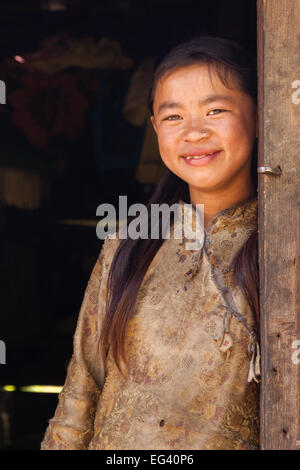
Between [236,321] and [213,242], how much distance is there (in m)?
0.28

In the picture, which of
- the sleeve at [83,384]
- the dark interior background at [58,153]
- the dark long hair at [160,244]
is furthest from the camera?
the dark interior background at [58,153]

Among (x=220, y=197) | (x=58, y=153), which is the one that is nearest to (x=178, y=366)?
(x=220, y=197)

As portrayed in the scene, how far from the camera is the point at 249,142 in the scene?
6.72ft

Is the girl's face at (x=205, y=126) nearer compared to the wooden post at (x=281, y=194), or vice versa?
the wooden post at (x=281, y=194)

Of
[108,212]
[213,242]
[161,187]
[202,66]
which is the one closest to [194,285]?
[213,242]

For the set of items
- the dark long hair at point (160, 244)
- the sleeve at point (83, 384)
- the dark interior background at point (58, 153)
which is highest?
the dark interior background at point (58, 153)

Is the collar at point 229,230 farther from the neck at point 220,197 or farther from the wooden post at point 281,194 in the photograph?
the wooden post at point 281,194

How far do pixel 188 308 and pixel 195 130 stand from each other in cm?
53

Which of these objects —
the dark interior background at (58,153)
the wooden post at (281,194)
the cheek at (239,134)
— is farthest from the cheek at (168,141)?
the dark interior background at (58,153)

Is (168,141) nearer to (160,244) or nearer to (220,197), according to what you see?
(220,197)

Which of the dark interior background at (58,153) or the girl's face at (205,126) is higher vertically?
the dark interior background at (58,153)

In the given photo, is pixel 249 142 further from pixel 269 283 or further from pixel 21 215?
pixel 21 215

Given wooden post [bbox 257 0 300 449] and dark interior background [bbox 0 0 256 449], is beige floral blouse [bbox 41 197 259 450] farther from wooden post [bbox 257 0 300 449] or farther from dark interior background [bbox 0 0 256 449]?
dark interior background [bbox 0 0 256 449]

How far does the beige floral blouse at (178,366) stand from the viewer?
6.20 feet
